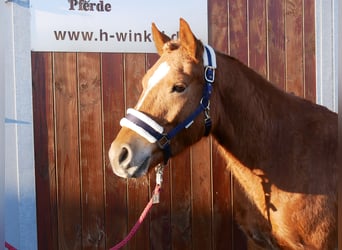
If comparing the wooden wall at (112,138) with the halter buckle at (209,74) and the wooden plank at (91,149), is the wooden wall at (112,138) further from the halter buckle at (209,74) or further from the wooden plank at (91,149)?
the halter buckle at (209,74)

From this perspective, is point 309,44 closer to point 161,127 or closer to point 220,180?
point 220,180

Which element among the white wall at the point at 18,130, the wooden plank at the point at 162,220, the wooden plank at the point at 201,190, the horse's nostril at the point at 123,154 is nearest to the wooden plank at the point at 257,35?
the wooden plank at the point at 201,190

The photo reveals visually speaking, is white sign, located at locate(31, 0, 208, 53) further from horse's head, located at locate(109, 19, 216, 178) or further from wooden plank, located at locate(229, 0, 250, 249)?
horse's head, located at locate(109, 19, 216, 178)

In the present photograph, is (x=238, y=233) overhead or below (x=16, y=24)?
below

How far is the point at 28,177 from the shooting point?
3.50m

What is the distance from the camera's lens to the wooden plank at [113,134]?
3.59 meters

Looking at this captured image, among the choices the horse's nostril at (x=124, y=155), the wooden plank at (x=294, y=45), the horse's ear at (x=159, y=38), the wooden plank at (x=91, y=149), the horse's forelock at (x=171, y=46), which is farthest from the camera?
the wooden plank at (x=294, y=45)

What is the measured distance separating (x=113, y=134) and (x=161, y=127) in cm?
138

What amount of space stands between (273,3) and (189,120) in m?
1.90

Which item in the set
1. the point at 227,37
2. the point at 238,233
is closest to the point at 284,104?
the point at 227,37

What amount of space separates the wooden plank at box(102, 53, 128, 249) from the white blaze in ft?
4.16

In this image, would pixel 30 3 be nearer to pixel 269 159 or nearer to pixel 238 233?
pixel 269 159

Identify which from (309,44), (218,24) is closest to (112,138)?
(218,24)

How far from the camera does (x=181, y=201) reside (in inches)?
147
